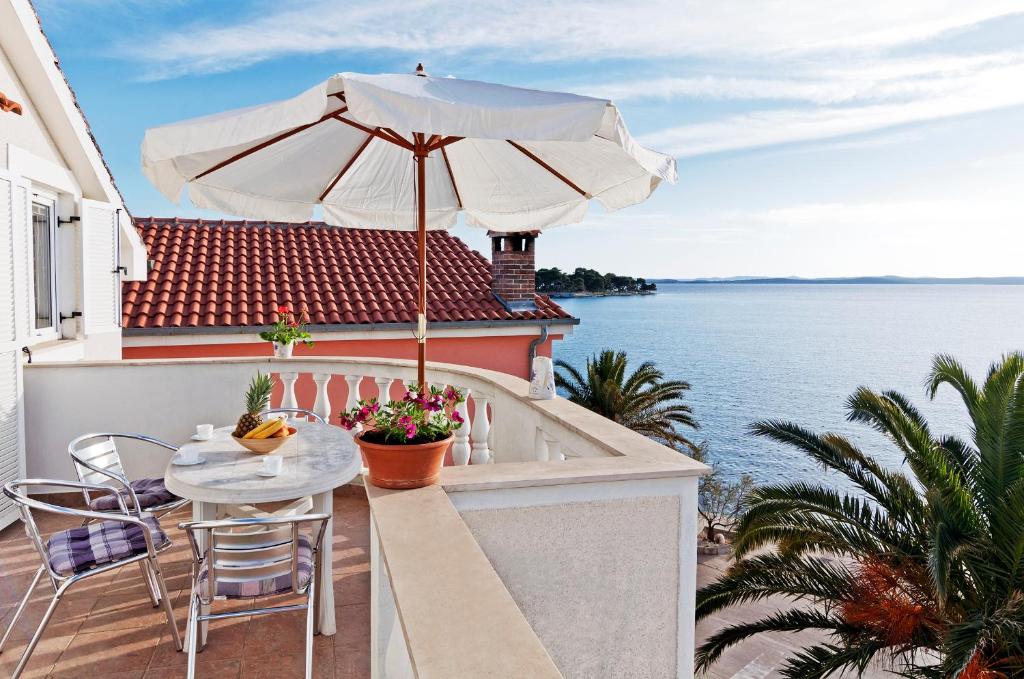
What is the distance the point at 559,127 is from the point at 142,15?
13211 mm

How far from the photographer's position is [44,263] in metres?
6.06

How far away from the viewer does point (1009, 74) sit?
29.1 metres

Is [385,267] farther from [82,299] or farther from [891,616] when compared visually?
[891,616]

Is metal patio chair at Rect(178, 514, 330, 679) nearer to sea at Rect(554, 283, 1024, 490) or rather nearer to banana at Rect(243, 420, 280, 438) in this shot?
banana at Rect(243, 420, 280, 438)

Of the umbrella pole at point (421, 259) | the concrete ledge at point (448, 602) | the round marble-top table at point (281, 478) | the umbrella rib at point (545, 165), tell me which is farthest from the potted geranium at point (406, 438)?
the umbrella rib at point (545, 165)

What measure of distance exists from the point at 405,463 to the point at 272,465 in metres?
1.15

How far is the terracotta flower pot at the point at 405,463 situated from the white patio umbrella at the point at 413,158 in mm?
717

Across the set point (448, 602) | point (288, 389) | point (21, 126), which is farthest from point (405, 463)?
point (21, 126)

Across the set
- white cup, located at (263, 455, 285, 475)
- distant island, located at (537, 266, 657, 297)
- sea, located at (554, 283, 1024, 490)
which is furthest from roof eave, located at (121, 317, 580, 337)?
distant island, located at (537, 266, 657, 297)

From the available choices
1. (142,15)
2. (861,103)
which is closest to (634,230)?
(861,103)

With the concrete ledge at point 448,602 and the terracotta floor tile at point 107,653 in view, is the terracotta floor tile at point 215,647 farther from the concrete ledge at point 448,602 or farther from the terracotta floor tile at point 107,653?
the concrete ledge at point 448,602

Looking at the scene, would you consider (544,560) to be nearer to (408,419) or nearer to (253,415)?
(408,419)

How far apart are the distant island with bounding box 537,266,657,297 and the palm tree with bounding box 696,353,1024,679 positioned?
4155 centimetres

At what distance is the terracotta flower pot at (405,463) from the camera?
2.34 metres
